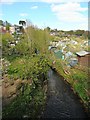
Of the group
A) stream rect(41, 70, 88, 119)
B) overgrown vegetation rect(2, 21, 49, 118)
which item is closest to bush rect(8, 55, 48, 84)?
overgrown vegetation rect(2, 21, 49, 118)

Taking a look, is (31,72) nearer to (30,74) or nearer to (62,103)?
(30,74)

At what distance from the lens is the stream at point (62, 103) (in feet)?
38.2

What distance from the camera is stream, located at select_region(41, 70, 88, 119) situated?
11.7 meters

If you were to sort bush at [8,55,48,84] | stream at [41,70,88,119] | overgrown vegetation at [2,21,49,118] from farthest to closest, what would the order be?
bush at [8,55,48,84]
stream at [41,70,88,119]
overgrown vegetation at [2,21,49,118]

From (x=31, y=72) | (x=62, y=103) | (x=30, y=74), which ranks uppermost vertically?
(x=31, y=72)

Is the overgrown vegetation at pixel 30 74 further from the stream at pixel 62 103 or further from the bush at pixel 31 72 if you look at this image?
the stream at pixel 62 103

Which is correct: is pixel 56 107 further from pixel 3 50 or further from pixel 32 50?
pixel 3 50

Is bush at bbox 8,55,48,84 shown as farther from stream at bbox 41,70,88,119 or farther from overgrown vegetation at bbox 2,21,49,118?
stream at bbox 41,70,88,119

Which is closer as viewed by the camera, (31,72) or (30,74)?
(30,74)

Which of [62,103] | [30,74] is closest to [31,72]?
[30,74]

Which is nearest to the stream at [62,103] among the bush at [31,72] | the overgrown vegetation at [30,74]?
the overgrown vegetation at [30,74]

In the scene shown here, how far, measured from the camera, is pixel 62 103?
1337cm

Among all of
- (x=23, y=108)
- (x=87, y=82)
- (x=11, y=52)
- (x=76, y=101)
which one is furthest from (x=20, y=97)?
(x=11, y=52)

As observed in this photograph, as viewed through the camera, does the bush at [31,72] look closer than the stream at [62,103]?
No
